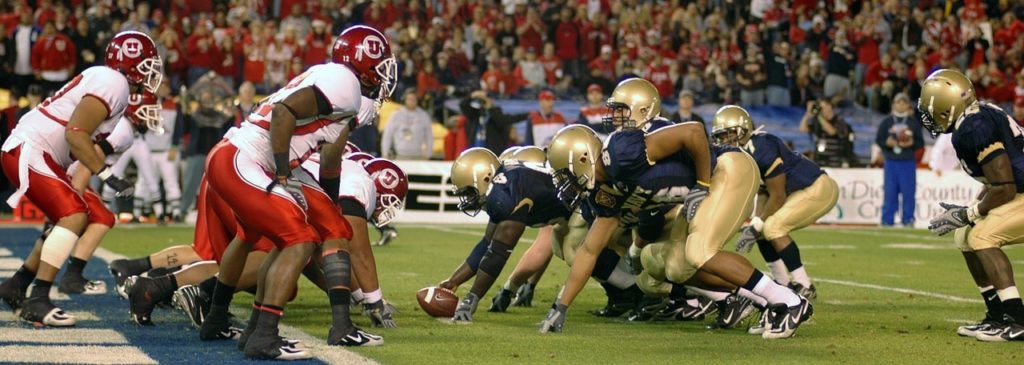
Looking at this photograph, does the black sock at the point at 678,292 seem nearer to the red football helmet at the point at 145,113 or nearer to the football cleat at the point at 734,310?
the football cleat at the point at 734,310

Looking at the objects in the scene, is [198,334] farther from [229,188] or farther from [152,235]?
[152,235]

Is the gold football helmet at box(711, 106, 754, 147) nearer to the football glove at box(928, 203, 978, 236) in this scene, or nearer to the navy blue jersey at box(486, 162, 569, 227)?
the navy blue jersey at box(486, 162, 569, 227)

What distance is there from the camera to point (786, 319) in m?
7.02

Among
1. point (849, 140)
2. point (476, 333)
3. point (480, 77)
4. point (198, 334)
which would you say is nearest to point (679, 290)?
point (476, 333)

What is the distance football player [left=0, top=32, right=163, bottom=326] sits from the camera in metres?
7.45

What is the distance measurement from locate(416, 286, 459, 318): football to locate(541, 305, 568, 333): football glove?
747mm

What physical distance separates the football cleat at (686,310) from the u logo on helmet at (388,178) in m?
1.68

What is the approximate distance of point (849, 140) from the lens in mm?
19000

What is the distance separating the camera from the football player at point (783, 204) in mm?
9484

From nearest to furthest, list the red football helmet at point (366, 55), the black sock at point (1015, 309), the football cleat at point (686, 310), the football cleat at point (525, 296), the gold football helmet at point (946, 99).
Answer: the red football helmet at point (366, 55) → the black sock at point (1015, 309) → the gold football helmet at point (946, 99) → the football cleat at point (686, 310) → the football cleat at point (525, 296)

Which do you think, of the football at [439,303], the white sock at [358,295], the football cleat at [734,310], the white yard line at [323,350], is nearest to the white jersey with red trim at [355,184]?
the white sock at [358,295]

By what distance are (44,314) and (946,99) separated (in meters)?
4.81

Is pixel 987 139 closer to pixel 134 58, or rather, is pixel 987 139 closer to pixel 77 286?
pixel 134 58

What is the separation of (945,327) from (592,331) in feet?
6.51
